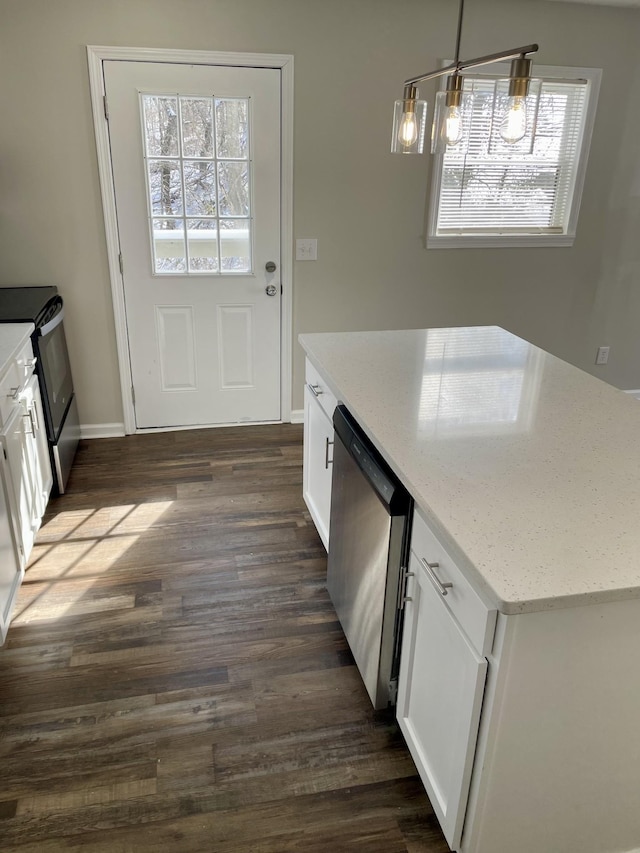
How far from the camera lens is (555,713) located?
132cm

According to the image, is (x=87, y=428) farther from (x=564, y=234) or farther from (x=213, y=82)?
(x=564, y=234)

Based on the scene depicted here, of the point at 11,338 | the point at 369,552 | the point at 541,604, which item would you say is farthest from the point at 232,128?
the point at 541,604

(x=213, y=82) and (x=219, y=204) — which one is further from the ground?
(x=213, y=82)

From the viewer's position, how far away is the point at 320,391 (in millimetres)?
2559

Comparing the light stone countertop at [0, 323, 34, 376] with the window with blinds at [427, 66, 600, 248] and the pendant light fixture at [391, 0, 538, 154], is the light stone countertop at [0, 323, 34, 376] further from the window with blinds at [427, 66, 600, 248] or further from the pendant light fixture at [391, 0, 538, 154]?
the window with blinds at [427, 66, 600, 248]

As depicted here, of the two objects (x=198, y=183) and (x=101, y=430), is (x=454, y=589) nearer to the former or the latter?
(x=198, y=183)

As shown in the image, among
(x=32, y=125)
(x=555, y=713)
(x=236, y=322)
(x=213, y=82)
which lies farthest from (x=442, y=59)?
(x=555, y=713)

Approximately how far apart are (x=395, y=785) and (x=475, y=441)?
3.19 feet

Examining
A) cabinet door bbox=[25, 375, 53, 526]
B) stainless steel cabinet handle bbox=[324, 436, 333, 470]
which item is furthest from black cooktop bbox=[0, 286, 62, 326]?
stainless steel cabinet handle bbox=[324, 436, 333, 470]

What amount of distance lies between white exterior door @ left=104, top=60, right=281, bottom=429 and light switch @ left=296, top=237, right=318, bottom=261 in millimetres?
126

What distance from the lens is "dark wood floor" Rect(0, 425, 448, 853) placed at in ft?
5.55

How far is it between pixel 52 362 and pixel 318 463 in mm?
1435

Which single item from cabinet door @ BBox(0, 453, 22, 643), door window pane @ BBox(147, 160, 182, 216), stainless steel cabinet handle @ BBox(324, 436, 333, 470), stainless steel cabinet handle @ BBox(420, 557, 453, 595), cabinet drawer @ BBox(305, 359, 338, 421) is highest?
door window pane @ BBox(147, 160, 182, 216)

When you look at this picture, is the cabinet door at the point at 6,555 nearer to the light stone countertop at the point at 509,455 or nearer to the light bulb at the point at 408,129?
the light stone countertop at the point at 509,455
